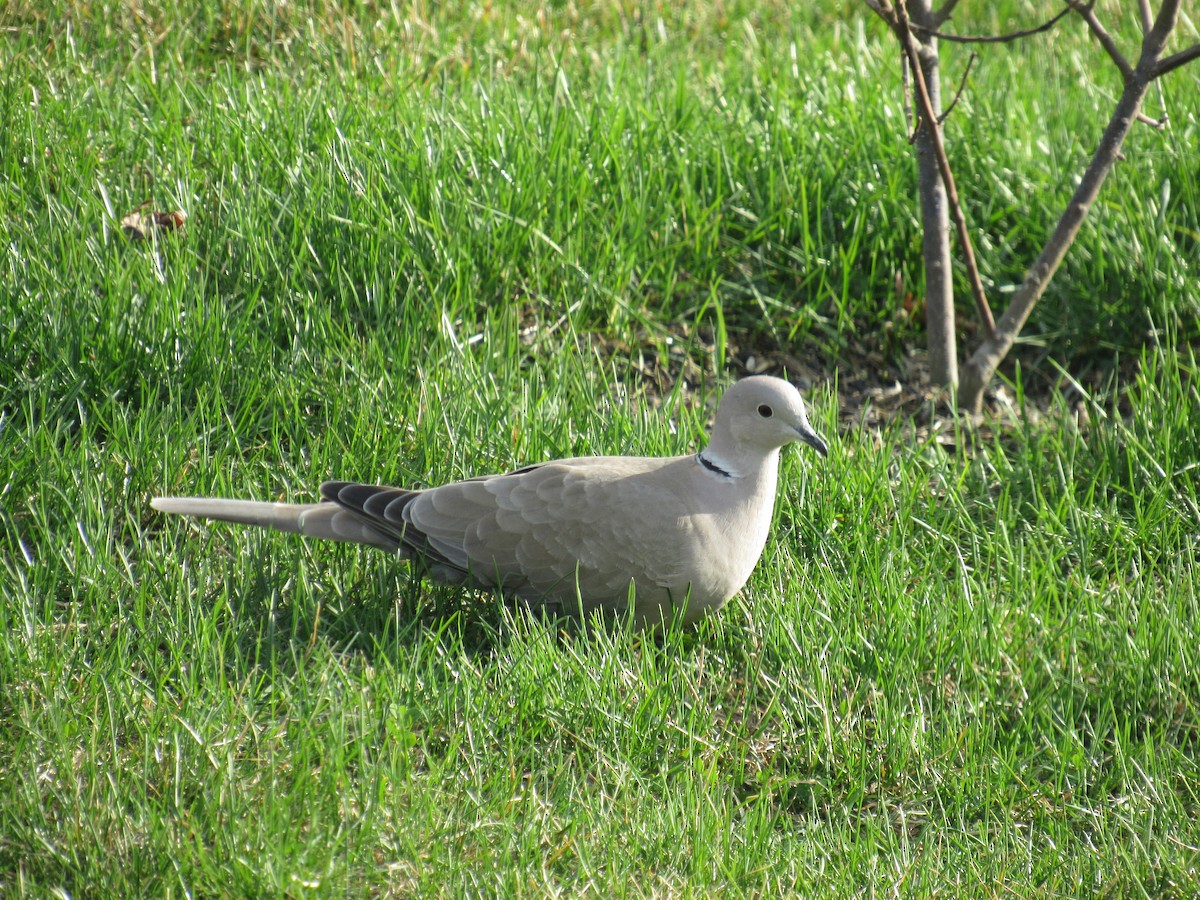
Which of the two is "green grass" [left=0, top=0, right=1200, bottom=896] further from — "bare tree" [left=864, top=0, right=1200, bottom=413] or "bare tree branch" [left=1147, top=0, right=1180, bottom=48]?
"bare tree branch" [left=1147, top=0, right=1180, bottom=48]

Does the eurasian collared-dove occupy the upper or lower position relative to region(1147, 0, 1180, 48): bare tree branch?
lower

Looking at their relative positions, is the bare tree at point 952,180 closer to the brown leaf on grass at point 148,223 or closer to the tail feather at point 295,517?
the tail feather at point 295,517

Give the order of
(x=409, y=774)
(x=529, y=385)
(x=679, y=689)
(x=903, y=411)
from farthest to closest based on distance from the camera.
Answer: (x=903, y=411) < (x=529, y=385) < (x=679, y=689) < (x=409, y=774)

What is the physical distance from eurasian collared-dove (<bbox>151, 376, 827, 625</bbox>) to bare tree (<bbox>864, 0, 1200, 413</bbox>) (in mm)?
1151

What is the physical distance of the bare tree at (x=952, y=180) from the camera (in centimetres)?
360

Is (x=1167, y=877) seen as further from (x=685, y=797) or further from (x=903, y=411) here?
(x=903, y=411)

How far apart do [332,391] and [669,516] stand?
1210 mm

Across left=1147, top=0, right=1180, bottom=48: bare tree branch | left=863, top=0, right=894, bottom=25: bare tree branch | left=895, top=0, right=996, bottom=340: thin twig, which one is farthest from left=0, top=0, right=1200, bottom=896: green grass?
left=863, top=0, right=894, bottom=25: bare tree branch

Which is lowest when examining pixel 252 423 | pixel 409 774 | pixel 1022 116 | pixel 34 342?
pixel 409 774

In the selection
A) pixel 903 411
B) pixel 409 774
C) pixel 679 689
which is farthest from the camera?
pixel 903 411

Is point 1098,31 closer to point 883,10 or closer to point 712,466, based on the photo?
point 883,10

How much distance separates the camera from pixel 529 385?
3.89m

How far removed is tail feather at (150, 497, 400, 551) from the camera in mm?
3064

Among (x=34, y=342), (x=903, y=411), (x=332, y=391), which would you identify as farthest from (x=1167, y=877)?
(x=34, y=342)
